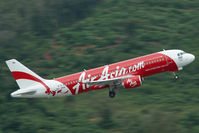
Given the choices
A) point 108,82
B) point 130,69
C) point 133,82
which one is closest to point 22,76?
point 108,82

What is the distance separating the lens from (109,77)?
67.4m

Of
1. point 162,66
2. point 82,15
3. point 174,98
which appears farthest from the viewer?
point 82,15

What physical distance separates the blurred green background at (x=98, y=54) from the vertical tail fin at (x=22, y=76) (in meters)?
24.7

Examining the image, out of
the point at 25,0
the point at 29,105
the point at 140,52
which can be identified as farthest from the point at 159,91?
the point at 25,0

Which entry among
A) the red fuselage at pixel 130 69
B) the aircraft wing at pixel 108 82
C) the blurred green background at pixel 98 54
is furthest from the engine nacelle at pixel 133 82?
the blurred green background at pixel 98 54

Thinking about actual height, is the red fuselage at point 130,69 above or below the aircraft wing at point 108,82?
above

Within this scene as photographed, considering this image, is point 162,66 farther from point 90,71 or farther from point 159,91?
point 159,91

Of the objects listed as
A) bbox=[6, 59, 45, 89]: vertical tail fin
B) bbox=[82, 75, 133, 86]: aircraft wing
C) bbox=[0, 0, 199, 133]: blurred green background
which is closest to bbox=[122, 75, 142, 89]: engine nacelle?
bbox=[82, 75, 133, 86]: aircraft wing

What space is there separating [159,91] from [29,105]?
32.0 m

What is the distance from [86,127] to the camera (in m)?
92.1

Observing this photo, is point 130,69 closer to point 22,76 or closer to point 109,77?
point 109,77

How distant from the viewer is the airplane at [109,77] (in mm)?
67000

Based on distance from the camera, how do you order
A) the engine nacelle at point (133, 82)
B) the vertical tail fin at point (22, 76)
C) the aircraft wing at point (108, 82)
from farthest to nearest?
the vertical tail fin at point (22, 76) < the aircraft wing at point (108, 82) < the engine nacelle at point (133, 82)

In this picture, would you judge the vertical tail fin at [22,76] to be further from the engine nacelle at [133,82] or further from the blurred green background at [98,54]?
the blurred green background at [98,54]
